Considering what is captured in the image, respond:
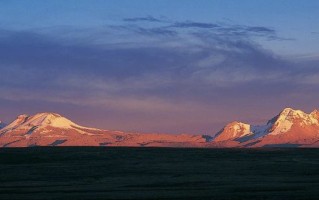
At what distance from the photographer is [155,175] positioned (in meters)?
70.1

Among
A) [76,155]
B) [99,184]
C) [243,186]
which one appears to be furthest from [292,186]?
[76,155]

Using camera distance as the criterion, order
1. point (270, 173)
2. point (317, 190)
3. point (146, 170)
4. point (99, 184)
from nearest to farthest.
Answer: point (317, 190), point (99, 184), point (270, 173), point (146, 170)

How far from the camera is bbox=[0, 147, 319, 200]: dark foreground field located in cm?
5196

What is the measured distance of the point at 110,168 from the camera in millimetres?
78750

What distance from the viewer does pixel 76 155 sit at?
95.9 m

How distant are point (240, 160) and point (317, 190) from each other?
3831 centimetres

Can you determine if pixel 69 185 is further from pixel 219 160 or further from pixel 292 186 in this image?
pixel 219 160

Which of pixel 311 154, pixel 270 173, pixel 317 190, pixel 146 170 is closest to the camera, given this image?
pixel 317 190

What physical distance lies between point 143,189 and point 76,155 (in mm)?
40825

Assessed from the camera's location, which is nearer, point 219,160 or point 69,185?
point 69,185

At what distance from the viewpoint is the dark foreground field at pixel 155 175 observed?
52.0 meters

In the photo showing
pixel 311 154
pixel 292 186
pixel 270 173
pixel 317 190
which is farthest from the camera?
pixel 311 154

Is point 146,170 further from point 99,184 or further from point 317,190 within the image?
point 317,190

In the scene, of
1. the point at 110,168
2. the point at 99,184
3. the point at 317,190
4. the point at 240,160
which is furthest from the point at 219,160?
the point at 317,190
